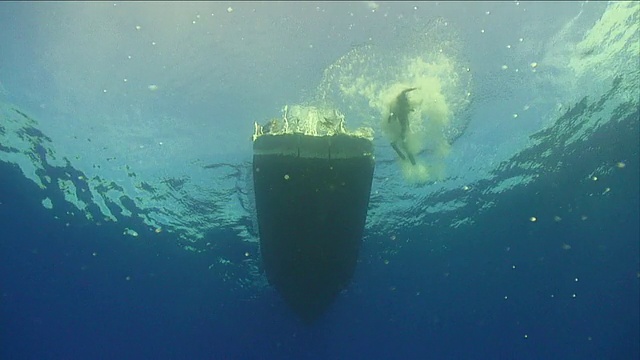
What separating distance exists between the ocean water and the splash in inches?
2.6

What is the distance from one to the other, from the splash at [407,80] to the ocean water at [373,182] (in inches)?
2.6

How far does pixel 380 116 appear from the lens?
1281 centimetres

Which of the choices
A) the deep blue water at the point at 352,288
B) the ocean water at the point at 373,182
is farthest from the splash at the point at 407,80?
the deep blue water at the point at 352,288

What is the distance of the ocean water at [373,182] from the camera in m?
11.0

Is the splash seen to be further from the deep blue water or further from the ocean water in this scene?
the deep blue water

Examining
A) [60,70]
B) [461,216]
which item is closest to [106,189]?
[60,70]

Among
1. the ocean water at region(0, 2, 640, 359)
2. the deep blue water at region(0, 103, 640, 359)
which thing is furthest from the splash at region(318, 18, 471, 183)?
the deep blue water at region(0, 103, 640, 359)

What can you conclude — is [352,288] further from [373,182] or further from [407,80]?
[407,80]

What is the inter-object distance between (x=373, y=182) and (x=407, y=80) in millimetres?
6450

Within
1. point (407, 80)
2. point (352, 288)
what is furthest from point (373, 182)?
point (352, 288)

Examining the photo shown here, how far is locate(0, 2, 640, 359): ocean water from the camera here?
36.1ft

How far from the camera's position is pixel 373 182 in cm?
1720

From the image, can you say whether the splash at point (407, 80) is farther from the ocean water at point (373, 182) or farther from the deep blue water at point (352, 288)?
the deep blue water at point (352, 288)

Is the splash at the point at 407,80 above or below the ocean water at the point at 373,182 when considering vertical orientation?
below
